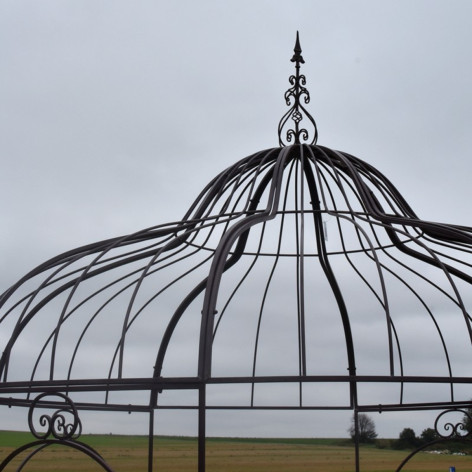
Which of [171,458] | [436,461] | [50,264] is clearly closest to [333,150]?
[50,264]

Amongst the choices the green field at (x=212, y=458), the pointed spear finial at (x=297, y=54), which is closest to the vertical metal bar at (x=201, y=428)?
the pointed spear finial at (x=297, y=54)

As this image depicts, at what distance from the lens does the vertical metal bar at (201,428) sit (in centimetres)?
771

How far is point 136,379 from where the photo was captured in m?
8.11

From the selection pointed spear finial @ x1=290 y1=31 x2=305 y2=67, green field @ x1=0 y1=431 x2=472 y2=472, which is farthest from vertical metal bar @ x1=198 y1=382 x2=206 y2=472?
green field @ x1=0 y1=431 x2=472 y2=472

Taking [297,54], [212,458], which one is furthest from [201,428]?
[212,458]

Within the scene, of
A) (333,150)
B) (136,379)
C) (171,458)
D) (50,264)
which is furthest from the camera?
(171,458)

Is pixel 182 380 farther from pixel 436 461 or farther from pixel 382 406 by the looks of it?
pixel 436 461

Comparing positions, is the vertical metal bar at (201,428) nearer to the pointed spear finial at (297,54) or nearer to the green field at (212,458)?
the pointed spear finial at (297,54)

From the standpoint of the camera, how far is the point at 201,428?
306 inches

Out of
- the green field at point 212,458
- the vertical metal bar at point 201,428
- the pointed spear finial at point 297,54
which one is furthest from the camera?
the green field at point 212,458

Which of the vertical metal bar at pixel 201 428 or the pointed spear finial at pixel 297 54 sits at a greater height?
the pointed spear finial at pixel 297 54

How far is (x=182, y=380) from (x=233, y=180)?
14.3 feet

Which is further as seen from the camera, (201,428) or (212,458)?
(212,458)

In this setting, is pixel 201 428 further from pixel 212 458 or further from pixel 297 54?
pixel 212 458
